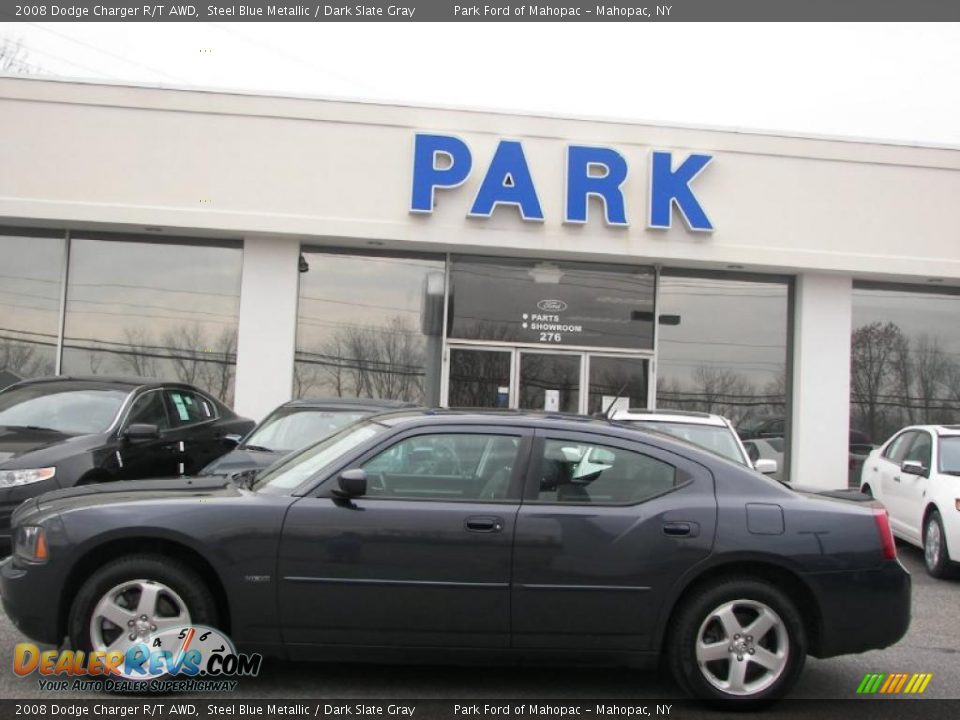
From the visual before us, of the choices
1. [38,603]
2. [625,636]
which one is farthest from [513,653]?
[38,603]

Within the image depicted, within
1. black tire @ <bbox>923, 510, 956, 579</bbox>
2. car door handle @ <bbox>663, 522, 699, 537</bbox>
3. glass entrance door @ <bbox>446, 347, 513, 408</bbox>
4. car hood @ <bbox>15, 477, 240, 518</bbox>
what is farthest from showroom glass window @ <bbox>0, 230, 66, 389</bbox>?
black tire @ <bbox>923, 510, 956, 579</bbox>

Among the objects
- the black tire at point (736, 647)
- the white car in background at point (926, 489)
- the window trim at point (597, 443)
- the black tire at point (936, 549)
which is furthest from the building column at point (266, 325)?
the black tire at point (736, 647)

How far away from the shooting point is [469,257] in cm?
1300

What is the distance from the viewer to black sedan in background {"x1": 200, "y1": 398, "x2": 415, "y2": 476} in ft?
26.4

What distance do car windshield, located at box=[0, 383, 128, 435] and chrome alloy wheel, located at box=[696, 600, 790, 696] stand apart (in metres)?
5.66

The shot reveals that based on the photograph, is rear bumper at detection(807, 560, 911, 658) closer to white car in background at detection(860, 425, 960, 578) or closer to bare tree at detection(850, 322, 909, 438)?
white car in background at detection(860, 425, 960, 578)

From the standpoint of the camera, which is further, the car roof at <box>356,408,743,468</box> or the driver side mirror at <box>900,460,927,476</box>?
the driver side mirror at <box>900,460,927,476</box>

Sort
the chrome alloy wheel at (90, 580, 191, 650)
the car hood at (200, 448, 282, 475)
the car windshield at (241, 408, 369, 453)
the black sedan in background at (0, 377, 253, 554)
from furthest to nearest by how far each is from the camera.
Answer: the car windshield at (241, 408, 369, 453) → the car hood at (200, 448, 282, 475) → the black sedan in background at (0, 377, 253, 554) → the chrome alloy wheel at (90, 580, 191, 650)

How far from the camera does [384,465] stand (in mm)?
4629

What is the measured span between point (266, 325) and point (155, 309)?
1.79 meters

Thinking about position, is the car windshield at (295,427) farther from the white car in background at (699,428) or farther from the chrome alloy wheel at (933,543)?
the chrome alloy wheel at (933,543)

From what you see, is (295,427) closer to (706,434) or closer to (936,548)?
(706,434)

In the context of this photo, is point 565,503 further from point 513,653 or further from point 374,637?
point 374,637

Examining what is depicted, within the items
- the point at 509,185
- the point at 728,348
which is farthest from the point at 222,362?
the point at 728,348
